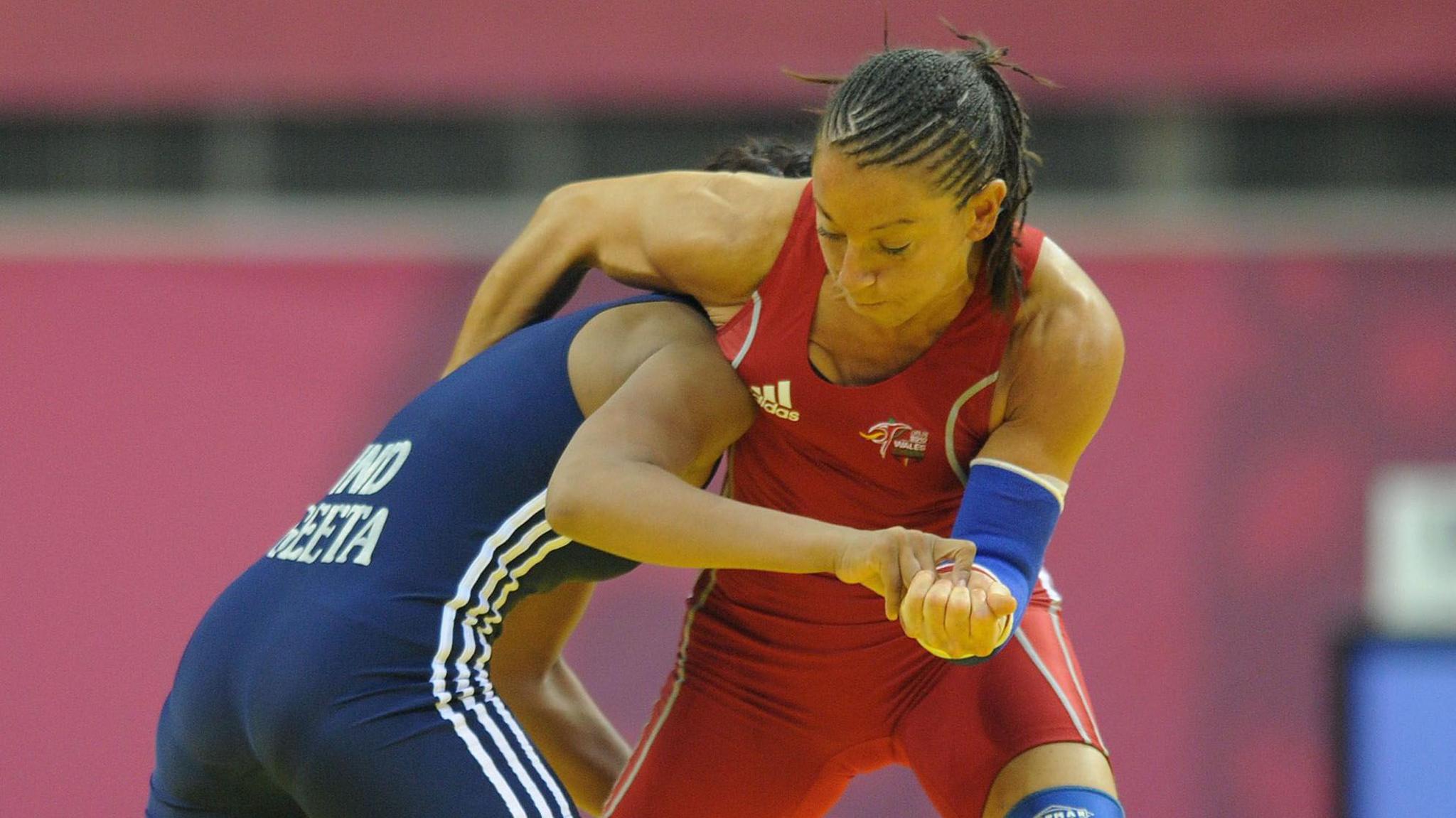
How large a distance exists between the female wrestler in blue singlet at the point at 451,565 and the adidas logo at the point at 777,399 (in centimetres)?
2

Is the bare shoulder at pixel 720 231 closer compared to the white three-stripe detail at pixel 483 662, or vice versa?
the white three-stripe detail at pixel 483 662

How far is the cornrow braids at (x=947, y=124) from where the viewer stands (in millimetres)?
2006

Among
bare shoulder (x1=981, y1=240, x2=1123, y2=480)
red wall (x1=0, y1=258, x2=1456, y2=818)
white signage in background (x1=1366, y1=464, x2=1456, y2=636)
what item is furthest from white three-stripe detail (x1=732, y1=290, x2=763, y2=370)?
white signage in background (x1=1366, y1=464, x2=1456, y2=636)

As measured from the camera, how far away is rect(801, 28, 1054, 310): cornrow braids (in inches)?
79.0

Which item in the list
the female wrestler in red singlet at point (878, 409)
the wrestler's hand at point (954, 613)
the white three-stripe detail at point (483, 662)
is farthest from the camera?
the white three-stripe detail at point (483, 662)

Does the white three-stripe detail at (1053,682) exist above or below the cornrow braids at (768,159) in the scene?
below

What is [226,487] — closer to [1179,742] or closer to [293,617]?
[1179,742]

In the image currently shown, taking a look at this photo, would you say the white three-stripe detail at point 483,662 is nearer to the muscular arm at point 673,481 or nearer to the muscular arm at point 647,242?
the muscular arm at point 673,481

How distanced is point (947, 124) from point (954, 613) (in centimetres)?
57

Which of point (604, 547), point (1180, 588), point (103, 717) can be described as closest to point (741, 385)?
point (604, 547)

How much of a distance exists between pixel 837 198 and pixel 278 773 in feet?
3.19

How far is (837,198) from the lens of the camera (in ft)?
6.60

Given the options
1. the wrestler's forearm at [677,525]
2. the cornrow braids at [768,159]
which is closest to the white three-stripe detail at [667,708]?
the cornrow braids at [768,159]

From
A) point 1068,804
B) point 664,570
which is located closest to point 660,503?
point 1068,804
